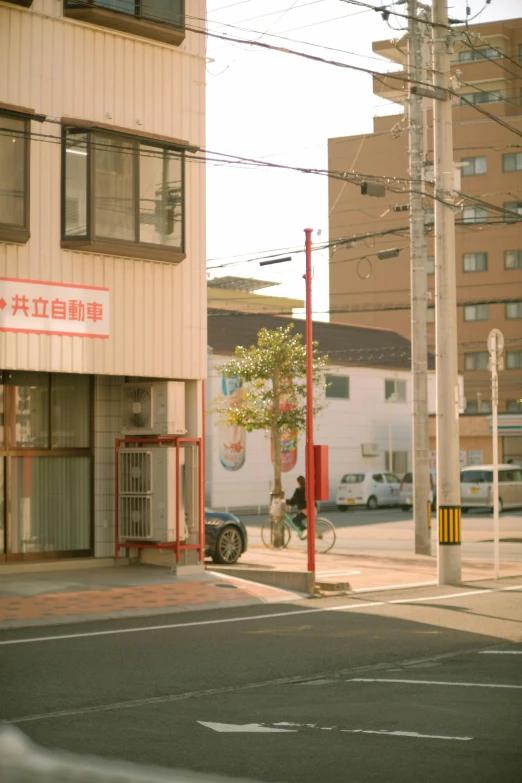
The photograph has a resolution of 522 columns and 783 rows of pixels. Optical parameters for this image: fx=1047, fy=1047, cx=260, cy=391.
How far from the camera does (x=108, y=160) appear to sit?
1667cm

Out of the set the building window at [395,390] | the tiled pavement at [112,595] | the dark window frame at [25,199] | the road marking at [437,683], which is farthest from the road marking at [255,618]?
the building window at [395,390]

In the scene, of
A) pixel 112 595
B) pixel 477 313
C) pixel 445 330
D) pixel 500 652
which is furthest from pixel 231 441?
pixel 500 652

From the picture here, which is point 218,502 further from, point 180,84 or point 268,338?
point 180,84

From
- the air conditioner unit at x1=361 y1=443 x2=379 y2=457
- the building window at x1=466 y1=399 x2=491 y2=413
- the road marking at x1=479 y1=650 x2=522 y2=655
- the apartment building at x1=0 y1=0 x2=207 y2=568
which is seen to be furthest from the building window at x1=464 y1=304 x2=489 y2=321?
the road marking at x1=479 y1=650 x2=522 y2=655

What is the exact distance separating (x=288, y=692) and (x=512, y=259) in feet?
200

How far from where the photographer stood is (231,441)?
43.0 m

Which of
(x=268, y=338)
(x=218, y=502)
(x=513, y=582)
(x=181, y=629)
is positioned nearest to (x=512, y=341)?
(x=218, y=502)

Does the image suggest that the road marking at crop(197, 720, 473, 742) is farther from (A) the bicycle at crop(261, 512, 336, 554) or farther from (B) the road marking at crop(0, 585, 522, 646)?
(A) the bicycle at crop(261, 512, 336, 554)

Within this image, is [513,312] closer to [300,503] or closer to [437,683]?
[300,503]

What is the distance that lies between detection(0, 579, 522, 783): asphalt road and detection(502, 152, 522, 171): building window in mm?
56878

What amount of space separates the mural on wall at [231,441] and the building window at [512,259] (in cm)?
2944

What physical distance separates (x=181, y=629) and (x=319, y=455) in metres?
5.56

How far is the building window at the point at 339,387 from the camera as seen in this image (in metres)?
48.3

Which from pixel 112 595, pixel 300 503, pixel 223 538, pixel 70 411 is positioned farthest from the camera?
pixel 300 503
